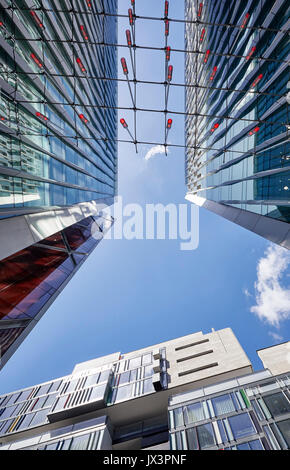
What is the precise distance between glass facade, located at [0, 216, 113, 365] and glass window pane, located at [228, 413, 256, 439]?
15349mm

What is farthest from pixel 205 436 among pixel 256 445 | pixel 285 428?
pixel 285 428

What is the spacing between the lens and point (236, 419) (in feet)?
49.0

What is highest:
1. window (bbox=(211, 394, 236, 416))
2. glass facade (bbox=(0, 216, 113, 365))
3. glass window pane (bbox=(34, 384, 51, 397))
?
glass facade (bbox=(0, 216, 113, 365))

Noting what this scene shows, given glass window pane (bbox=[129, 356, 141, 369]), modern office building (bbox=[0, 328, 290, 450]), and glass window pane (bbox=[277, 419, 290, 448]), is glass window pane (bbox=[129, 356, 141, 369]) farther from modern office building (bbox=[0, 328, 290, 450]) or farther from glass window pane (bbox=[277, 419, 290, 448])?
glass window pane (bbox=[277, 419, 290, 448])

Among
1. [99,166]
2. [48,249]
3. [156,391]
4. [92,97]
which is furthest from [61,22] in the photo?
[156,391]

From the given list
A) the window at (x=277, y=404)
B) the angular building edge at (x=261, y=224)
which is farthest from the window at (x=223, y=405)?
the angular building edge at (x=261, y=224)

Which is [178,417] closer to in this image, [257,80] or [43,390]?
[43,390]

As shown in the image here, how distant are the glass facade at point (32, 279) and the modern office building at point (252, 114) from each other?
1334cm

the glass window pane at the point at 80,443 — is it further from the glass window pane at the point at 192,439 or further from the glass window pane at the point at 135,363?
the glass window pane at the point at 135,363

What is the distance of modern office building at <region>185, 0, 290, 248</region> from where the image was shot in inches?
490

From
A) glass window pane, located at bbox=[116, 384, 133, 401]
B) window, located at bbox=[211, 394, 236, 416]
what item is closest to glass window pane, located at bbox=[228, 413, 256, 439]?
window, located at bbox=[211, 394, 236, 416]

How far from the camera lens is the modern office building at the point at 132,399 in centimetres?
1794

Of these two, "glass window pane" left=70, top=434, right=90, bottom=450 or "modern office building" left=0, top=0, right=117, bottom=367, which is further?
"glass window pane" left=70, top=434, right=90, bottom=450
